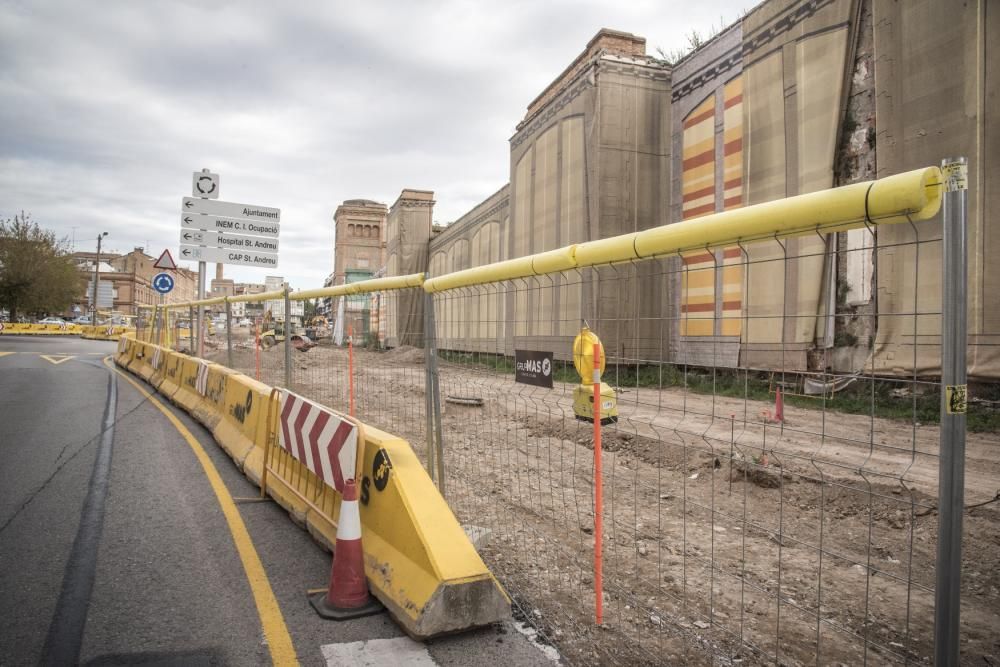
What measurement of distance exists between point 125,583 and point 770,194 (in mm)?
12638

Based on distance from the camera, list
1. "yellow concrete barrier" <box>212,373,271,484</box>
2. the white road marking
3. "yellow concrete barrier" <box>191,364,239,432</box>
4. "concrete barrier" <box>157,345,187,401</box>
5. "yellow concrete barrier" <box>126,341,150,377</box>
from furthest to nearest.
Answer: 1. "yellow concrete barrier" <box>126,341,150,377</box>
2. "concrete barrier" <box>157,345,187,401</box>
3. "yellow concrete barrier" <box>191,364,239,432</box>
4. "yellow concrete barrier" <box>212,373,271,484</box>
5. the white road marking

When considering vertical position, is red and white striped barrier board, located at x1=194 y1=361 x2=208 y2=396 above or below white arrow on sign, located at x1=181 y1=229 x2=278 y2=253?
below

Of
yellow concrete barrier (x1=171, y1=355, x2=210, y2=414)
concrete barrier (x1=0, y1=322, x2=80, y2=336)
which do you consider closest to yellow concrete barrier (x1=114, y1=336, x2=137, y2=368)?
yellow concrete barrier (x1=171, y1=355, x2=210, y2=414)

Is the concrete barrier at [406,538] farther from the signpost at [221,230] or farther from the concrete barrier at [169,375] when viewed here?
the signpost at [221,230]

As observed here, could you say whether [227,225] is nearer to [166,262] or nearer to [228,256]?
[228,256]

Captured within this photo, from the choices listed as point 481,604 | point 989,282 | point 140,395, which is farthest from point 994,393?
point 140,395

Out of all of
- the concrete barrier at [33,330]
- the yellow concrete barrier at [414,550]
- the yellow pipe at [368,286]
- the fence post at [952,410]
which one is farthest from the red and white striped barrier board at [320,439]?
the concrete barrier at [33,330]

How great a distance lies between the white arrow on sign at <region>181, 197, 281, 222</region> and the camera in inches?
470

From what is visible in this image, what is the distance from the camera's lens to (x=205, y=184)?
39.5ft

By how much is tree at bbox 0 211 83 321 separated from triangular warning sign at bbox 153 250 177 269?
41.7 meters

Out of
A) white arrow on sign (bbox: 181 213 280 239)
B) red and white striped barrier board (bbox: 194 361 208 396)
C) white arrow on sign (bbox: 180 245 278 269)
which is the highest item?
white arrow on sign (bbox: 181 213 280 239)

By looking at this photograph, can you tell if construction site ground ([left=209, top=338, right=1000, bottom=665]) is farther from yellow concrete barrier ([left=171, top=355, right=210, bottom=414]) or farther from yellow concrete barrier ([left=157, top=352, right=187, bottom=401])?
yellow concrete barrier ([left=157, top=352, right=187, bottom=401])

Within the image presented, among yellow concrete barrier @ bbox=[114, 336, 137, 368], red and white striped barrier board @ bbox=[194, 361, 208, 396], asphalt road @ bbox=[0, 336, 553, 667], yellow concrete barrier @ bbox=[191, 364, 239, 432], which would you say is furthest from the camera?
yellow concrete barrier @ bbox=[114, 336, 137, 368]

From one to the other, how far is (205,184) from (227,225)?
3.04 ft
